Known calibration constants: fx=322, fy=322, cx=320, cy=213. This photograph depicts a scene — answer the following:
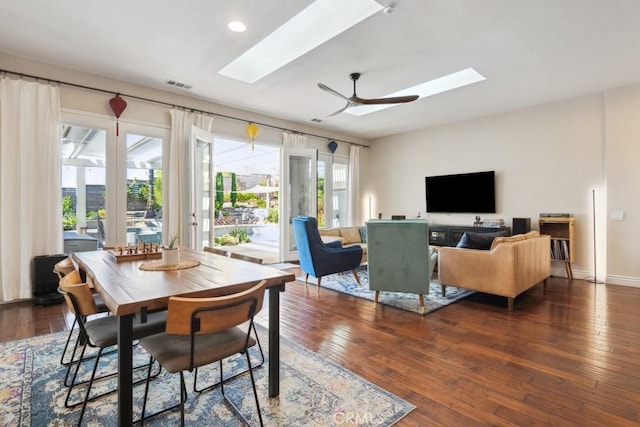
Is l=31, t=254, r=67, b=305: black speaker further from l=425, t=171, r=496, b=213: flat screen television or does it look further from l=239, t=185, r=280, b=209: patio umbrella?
l=239, t=185, r=280, b=209: patio umbrella

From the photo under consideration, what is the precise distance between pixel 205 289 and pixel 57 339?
215 centimetres

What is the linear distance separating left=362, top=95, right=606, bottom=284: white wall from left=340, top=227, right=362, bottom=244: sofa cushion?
1.82 meters

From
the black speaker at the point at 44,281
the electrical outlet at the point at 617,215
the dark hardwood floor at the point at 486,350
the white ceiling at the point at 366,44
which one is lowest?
the dark hardwood floor at the point at 486,350

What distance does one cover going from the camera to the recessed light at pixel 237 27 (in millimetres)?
3012

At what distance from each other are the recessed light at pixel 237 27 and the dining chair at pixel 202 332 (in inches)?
101

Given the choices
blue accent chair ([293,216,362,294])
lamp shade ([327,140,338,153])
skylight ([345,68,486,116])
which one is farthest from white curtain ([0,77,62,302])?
lamp shade ([327,140,338,153])

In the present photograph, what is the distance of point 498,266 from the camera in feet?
11.6

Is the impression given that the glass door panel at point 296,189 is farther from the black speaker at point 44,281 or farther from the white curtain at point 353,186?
the black speaker at point 44,281

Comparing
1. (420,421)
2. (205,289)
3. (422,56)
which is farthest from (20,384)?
(422,56)

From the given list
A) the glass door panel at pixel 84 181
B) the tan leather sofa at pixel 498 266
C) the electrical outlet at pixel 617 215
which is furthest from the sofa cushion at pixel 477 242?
the glass door panel at pixel 84 181

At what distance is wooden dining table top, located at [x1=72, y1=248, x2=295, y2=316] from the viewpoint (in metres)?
1.39

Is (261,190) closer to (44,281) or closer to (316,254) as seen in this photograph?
(316,254)

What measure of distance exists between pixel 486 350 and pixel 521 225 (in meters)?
3.58

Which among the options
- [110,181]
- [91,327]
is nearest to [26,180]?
[110,181]
